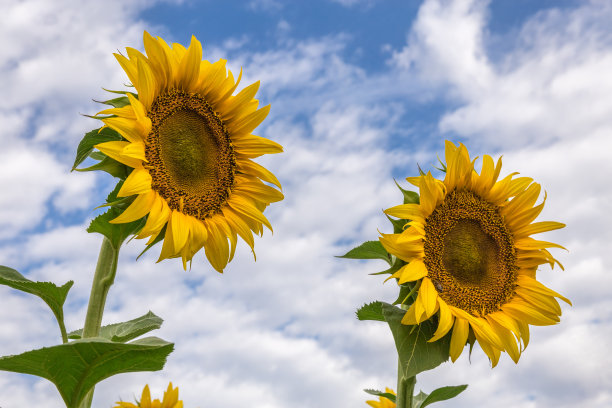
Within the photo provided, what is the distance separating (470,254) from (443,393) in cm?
110

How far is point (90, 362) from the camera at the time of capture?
348cm

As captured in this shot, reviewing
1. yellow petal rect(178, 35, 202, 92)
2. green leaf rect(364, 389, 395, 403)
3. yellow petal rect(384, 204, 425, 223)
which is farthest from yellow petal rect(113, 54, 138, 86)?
green leaf rect(364, 389, 395, 403)

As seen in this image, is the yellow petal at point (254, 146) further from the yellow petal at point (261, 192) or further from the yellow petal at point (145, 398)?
the yellow petal at point (145, 398)

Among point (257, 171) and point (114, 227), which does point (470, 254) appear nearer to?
point (257, 171)

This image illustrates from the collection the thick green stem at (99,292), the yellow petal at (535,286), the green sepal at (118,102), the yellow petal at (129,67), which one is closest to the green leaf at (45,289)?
the thick green stem at (99,292)

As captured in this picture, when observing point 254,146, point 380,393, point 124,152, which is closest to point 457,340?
point 380,393

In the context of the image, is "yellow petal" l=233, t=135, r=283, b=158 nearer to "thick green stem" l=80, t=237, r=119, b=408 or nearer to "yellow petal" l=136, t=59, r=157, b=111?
"yellow petal" l=136, t=59, r=157, b=111

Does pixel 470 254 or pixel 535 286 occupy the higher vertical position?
pixel 470 254

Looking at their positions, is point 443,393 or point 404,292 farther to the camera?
point 443,393

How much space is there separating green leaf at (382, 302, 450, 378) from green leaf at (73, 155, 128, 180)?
6.38ft

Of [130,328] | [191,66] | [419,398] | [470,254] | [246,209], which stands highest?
[191,66]

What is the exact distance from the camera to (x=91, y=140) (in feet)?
12.8

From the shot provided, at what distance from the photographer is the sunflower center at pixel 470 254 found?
434 centimetres

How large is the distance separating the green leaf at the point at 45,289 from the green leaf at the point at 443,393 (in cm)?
265
